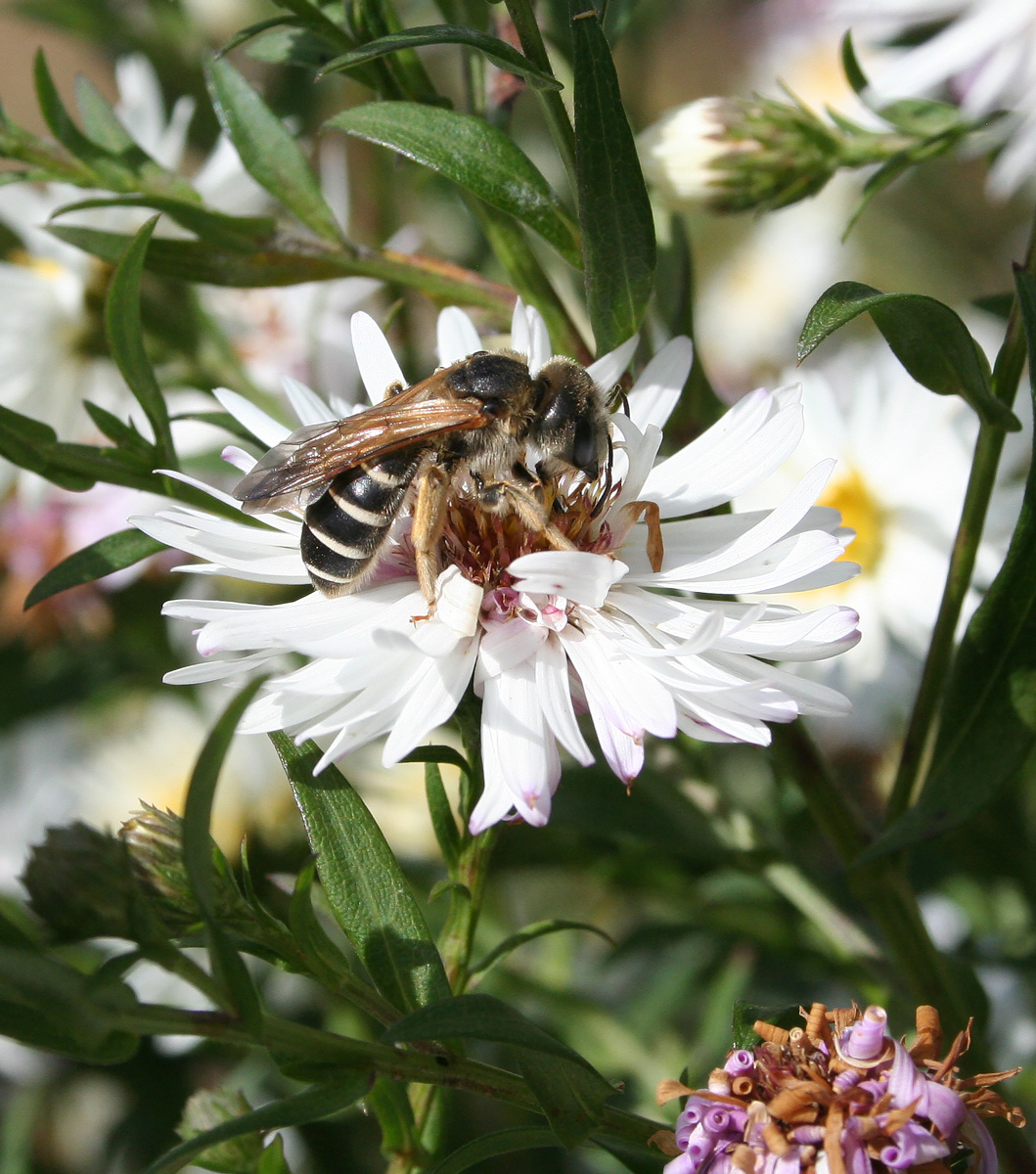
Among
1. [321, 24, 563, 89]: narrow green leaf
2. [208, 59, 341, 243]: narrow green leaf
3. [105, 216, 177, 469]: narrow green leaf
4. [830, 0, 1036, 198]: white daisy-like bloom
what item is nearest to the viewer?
[321, 24, 563, 89]: narrow green leaf

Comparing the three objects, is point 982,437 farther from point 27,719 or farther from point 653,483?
point 27,719

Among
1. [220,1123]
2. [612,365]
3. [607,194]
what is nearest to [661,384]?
[612,365]

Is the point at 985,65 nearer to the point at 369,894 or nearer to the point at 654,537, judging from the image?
the point at 654,537

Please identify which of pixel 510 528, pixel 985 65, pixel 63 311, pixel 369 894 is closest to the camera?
pixel 369 894

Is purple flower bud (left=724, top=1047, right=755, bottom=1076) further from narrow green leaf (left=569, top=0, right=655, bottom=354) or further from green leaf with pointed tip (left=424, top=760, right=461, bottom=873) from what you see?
narrow green leaf (left=569, top=0, right=655, bottom=354)

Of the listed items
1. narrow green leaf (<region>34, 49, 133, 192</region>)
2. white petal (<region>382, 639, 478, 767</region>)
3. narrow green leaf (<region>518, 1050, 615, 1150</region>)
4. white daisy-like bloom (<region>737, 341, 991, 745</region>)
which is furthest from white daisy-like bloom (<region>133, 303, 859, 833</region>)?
white daisy-like bloom (<region>737, 341, 991, 745</region>)

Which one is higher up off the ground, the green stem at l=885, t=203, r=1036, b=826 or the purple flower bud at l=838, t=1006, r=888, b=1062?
the green stem at l=885, t=203, r=1036, b=826

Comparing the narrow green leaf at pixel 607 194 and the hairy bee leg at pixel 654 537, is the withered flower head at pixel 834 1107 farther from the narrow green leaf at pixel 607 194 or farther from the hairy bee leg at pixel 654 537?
the narrow green leaf at pixel 607 194

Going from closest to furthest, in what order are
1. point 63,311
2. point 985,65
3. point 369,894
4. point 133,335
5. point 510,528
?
point 369,894
point 133,335
point 510,528
point 985,65
point 63,311
